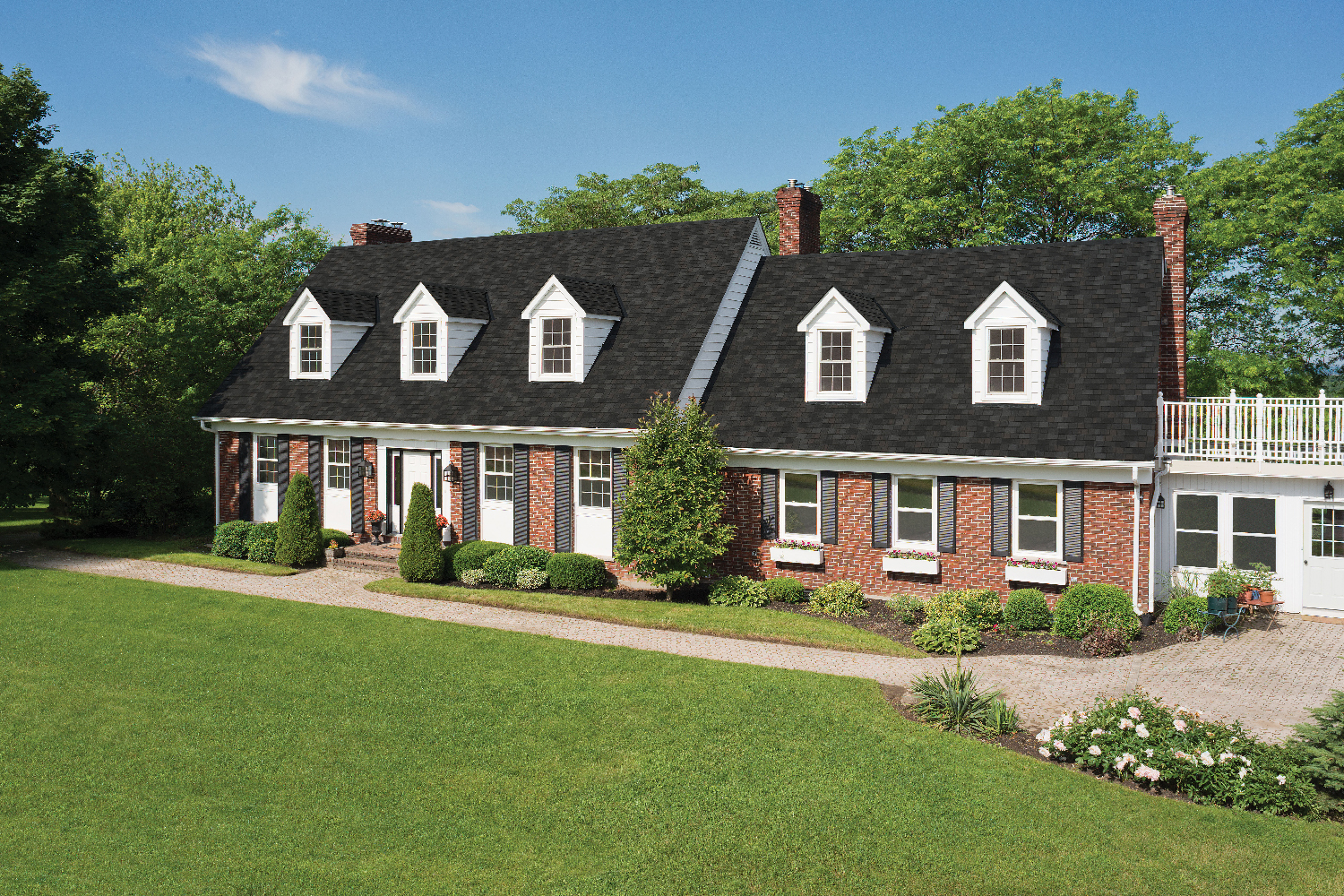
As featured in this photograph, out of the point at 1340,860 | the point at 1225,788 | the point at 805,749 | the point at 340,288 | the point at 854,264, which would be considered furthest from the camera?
the point at 340,288

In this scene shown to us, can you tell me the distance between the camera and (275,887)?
927 centimetres

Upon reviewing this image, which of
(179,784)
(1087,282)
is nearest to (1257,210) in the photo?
(1087,282)

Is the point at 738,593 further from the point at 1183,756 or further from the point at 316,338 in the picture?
the point at 316,338

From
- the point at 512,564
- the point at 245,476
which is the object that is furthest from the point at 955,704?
the point at 245,476

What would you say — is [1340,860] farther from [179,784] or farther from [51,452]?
[51,452]

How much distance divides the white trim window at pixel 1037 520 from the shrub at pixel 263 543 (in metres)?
17.9

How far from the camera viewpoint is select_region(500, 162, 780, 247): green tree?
51.1 meters

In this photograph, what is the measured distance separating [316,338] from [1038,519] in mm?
20539

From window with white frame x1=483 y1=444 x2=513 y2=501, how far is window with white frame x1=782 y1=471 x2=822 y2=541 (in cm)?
737

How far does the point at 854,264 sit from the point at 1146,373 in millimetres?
7931

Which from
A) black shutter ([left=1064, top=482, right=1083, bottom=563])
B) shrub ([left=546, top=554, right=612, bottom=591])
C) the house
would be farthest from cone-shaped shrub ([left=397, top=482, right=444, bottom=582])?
black shutter ([left=1064, top=482, right=1083, bottom=563])

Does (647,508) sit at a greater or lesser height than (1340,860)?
greater

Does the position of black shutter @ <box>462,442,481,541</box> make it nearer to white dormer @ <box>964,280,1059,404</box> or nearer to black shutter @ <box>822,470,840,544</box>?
black shutter @ <box>822,470,840,544</box>

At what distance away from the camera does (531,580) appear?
23328 millimetres
